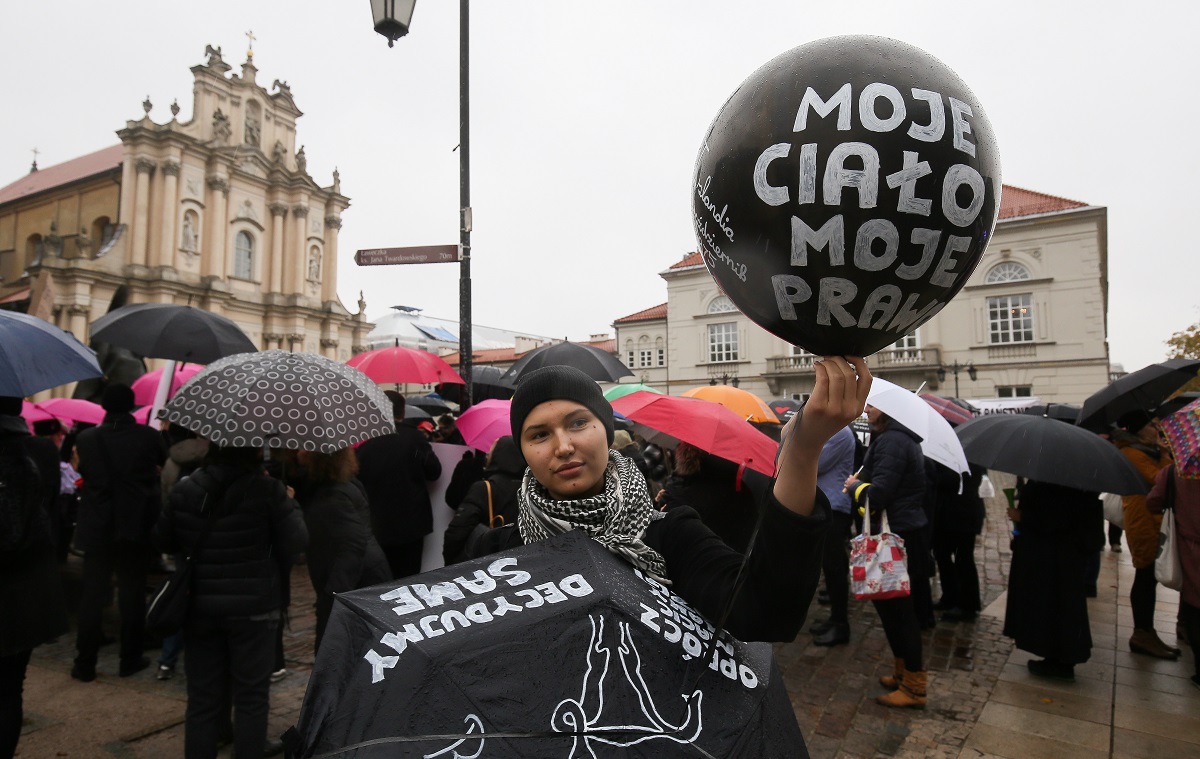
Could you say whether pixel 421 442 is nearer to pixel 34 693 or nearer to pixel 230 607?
pixel 230 607

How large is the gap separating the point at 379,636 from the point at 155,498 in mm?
5180

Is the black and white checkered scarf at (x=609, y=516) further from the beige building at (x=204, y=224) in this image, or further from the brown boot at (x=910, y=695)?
the beige building at (x=204, y=224)

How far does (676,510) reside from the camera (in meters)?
1.67

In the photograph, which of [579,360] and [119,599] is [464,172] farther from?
[119,599]

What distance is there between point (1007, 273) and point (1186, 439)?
1134 inches

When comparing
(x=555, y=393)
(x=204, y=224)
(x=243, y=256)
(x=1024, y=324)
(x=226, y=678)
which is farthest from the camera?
(x=243, y=256)

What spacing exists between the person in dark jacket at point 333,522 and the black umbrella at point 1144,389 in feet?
21.6

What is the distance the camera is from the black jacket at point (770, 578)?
4.07ft

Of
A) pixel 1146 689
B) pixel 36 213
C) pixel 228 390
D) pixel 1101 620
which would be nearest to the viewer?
pixel 228 390

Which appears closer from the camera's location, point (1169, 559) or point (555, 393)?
point (555, 393)

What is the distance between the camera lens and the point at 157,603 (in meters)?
3.10

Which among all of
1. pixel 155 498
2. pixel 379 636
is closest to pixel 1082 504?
pixel 379 636

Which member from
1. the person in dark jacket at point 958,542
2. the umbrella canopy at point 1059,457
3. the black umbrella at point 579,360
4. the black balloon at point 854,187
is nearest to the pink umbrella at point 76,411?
the black umbrella at point 579,360

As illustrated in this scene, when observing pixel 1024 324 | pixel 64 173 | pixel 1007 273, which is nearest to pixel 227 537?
pixel 1024 324
